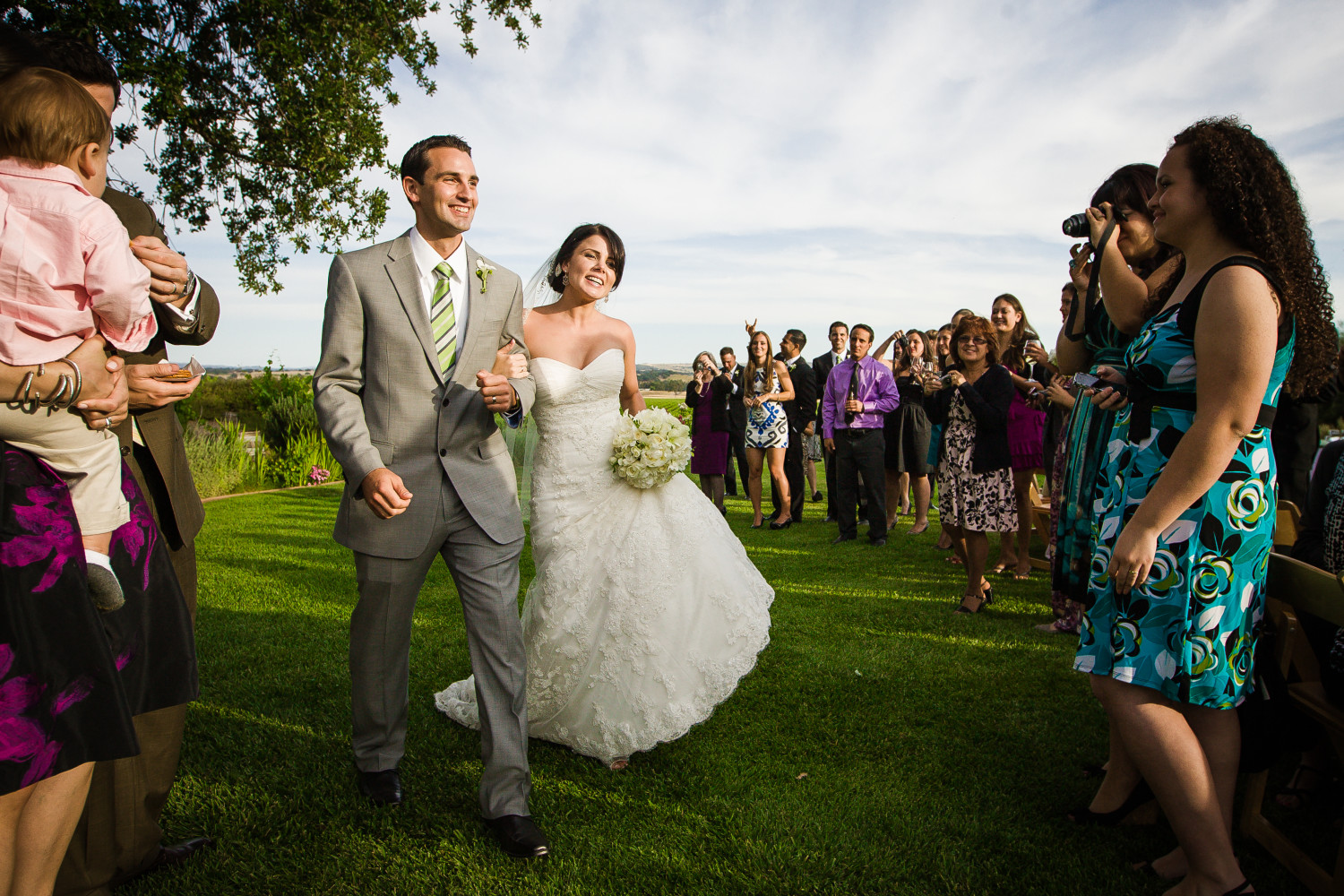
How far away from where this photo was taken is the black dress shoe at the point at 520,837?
254cm

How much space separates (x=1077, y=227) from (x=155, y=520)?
3450 millimetres

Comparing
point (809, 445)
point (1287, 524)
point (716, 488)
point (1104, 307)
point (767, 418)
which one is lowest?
point (716, 488)

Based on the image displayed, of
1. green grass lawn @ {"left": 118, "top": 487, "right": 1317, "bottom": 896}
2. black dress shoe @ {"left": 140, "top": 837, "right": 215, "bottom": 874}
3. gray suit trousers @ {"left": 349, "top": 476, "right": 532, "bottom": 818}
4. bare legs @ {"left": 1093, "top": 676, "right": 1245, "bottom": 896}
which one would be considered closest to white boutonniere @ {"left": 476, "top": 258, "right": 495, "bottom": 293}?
gray suit trousers @ {"left": 349, "top": 476, "right": 532, "bottom": 818}

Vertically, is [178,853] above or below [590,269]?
below

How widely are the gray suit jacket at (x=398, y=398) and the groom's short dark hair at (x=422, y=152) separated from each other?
0.29m

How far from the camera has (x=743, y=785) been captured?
10.0 feet

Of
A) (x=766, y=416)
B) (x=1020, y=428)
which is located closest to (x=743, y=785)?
(x=1020, y=428)

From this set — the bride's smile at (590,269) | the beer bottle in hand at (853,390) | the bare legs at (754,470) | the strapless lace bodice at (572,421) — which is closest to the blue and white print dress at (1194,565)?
the strapless lace bodice at (572,421)

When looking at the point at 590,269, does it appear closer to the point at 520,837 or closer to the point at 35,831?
the point at 520,837

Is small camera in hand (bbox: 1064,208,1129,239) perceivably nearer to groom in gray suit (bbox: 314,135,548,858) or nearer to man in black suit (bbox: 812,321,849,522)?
groom in gray suit (bbox: 314,135,548,858)

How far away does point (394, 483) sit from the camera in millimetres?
2441

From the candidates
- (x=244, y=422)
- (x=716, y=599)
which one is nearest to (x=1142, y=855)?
(x=716, y=599)

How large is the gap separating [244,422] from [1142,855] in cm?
1729

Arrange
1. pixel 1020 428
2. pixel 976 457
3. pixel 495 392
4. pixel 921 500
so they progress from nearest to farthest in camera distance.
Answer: pixel 495 392 < pixel 976 457 < pixel 1020 428 < pixel 921 500
